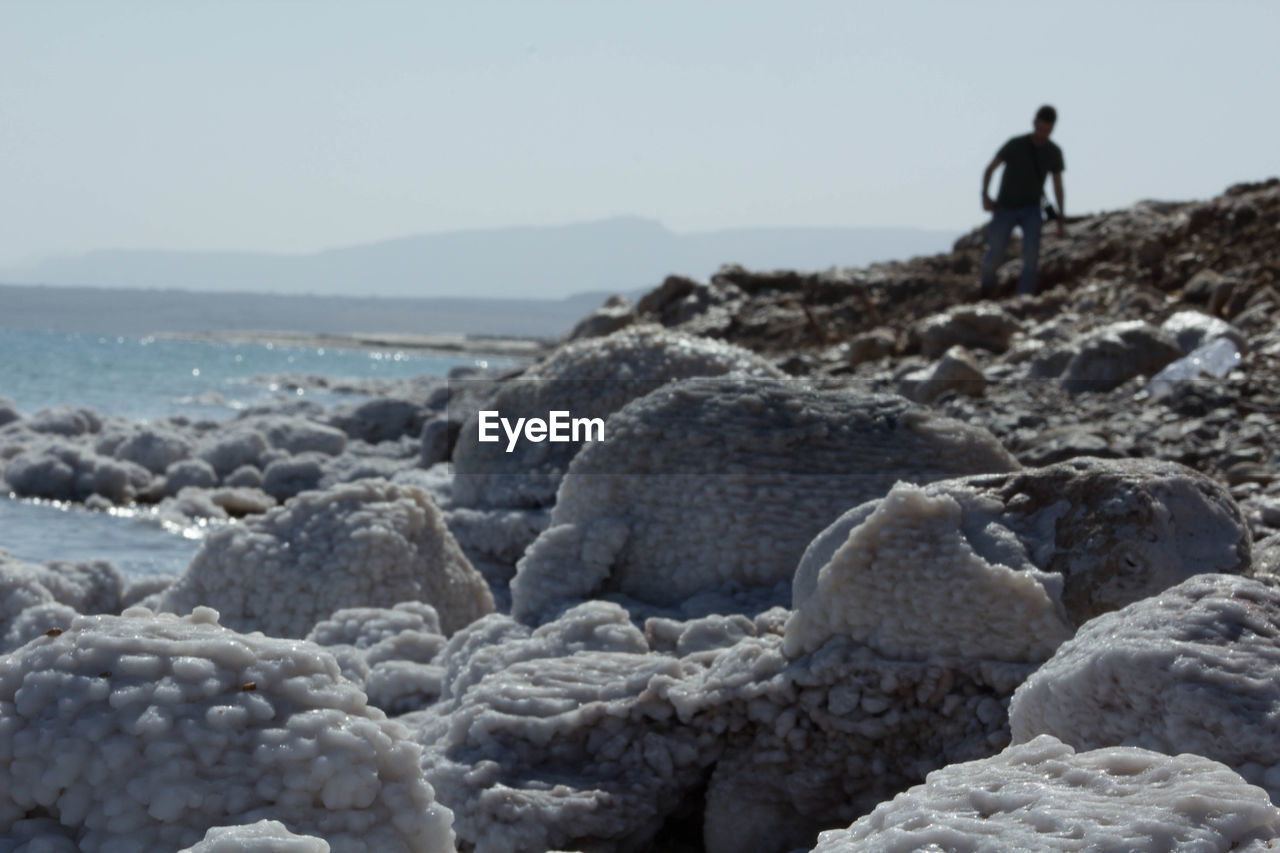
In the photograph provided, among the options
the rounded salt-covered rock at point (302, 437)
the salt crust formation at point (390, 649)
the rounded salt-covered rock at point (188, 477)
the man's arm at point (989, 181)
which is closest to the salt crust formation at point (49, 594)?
the salt crust formation at point (390, 649)

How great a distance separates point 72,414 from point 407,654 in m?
10.0

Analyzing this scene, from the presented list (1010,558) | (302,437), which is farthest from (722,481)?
(302,437)

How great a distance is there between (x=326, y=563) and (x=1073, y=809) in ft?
8.66

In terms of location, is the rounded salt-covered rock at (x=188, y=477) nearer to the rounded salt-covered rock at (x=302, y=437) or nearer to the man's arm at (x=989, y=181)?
the rounded salt-covered rock at (x=302, y=437)

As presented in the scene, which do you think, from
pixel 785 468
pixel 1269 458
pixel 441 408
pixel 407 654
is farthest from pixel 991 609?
pixel 441 408

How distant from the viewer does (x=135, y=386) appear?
25.6m

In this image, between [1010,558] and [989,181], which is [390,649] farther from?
[989,181]

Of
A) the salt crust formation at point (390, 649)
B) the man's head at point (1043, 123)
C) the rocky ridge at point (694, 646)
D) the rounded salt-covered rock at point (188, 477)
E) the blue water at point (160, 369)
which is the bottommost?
the blue water at point (160, 369)

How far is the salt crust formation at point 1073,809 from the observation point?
4.11ft

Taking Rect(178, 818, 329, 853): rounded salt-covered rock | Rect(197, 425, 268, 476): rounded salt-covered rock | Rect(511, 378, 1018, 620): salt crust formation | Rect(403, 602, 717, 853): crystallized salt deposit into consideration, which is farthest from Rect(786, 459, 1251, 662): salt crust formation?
Rect(197, 425, 268, 476): rounded salt-covered rock

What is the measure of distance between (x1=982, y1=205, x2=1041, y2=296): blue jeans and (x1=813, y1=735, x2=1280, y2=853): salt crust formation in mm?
9862

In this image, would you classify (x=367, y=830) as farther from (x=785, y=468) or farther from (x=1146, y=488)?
(x=785, y=468)

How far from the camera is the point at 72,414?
12016mm

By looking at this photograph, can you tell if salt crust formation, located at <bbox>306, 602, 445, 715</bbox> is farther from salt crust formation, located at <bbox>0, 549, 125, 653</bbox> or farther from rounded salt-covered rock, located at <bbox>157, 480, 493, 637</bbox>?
salt crust formation, located at <bbox>0, 549, 125, 653</bbox>
